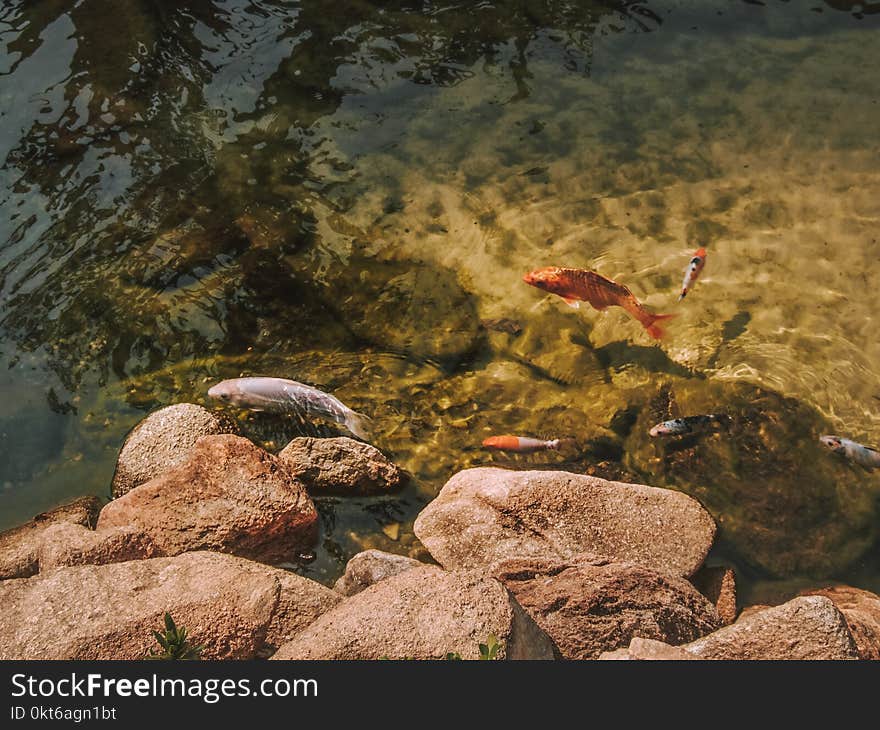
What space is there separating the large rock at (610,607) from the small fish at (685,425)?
1.33m

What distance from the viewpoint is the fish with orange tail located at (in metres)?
6.29

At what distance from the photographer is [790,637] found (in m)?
4.24

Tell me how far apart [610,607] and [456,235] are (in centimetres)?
392

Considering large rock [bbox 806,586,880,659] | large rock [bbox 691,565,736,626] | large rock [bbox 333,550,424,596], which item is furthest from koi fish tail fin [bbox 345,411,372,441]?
large rock [bbox 806,586,880,659]

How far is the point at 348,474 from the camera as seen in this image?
596 centimetres

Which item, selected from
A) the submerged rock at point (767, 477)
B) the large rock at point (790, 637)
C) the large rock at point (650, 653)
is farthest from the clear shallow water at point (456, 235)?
the large rock at point (650, 653)

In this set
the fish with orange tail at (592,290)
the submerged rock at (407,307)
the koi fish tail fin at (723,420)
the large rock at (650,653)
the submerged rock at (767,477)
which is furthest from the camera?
the submerged rock at (407,307)

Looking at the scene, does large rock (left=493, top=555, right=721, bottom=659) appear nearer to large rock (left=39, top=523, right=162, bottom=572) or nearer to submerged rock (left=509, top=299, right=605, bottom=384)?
submerged rock (left=509, top=299, right=605, bottom=384)

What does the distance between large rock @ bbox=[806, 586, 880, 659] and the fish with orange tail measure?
7.44 ft

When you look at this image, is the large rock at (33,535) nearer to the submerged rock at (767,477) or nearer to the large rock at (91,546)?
the large rock at (91,546)

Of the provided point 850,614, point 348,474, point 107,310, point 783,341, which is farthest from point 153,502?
point 783,341

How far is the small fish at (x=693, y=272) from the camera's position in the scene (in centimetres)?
635

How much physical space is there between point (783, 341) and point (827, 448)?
1.03m

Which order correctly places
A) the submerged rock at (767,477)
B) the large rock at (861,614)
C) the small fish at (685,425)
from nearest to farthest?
the large rock at (861,614) → the submerged rock at (767,477) → the small fish at (685,425)
